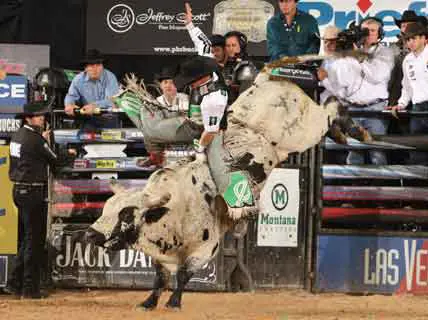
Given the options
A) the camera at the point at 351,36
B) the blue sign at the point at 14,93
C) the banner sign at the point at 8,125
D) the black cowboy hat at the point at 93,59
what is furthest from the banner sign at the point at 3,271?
the camera at the point at 351,36

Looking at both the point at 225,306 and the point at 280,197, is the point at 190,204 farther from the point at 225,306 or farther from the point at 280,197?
the point at 280,197

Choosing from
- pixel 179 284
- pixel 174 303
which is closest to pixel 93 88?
pixel 179 284

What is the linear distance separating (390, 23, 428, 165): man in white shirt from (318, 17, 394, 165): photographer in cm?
25

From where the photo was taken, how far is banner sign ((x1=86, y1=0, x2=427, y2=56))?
1490 cm

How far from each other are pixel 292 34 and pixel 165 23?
3160 mm

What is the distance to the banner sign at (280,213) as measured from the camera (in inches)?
483

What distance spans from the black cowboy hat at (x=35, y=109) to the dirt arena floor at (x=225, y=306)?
6.43 feet

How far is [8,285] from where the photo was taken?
11961 mm

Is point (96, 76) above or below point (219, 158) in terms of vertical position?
above

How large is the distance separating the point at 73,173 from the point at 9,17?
3.77 metres

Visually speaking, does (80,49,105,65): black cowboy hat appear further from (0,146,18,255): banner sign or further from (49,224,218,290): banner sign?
(49,224,218,290): banner sign

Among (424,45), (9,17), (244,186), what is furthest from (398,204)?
(9,17)

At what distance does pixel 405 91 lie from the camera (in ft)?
39.1

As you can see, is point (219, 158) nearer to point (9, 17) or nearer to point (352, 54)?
point (352, 54)
